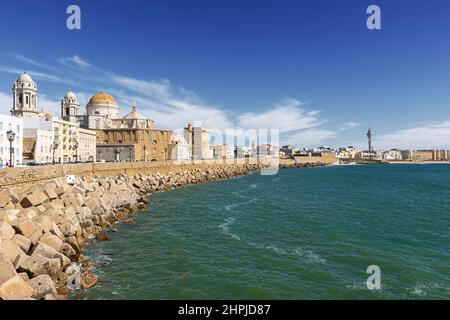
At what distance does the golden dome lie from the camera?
11043cm

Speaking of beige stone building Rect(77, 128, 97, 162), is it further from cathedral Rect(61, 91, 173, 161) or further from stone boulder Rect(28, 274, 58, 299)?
stone boulder Rect(28, 274, 58, 299)

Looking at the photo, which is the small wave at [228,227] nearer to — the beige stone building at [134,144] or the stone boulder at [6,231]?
the stone boulder at [6,231]

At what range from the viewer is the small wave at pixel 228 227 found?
25719 mm

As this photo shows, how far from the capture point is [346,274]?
697 inches

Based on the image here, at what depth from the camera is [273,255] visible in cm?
2095

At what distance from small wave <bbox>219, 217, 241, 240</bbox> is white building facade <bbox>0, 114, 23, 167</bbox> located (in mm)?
28617

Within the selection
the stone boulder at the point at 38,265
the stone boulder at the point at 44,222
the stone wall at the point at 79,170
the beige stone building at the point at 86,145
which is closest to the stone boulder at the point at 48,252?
the stone boulder at the point at 38,265

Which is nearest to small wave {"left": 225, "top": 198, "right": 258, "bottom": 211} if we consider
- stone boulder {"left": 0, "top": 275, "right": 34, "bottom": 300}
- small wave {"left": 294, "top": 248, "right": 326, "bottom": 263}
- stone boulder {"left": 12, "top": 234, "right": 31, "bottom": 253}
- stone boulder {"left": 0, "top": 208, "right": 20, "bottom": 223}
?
small wave {"left": 294, "top": 248, "right": 326, "bottom": 263}

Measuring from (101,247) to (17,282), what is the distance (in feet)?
31.2

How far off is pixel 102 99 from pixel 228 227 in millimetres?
95342

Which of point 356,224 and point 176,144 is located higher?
point 176,144
